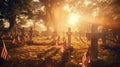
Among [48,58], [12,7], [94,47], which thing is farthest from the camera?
[12,7]

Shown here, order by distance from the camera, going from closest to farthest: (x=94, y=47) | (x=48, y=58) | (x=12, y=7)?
(x=94, y=47), (x=48, y=58), (x=12, y=7)

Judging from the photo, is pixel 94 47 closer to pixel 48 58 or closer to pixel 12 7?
pixel 48 58

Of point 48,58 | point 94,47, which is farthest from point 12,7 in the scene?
point 94,47

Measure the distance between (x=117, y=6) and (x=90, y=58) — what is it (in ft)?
18.9

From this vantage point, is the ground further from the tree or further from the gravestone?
the tree

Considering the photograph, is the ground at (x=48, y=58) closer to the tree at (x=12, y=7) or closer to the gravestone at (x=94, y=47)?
the gravestone at (x=94, y=47)

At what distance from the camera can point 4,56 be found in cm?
1240

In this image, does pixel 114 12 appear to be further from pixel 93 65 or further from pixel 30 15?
pixel 30 15

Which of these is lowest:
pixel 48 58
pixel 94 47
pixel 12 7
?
pixel 48 58

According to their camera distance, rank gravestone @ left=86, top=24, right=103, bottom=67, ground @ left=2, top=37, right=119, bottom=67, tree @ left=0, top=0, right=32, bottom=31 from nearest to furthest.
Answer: gravestone @ left=86, top=24, right=103, bottom=67, ground @ left=2, top=37, right=119, bottom=67, tree @ left=0, top=0, right=32, bottom=31

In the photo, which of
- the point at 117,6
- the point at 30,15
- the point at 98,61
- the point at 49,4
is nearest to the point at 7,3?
the point at 30,15

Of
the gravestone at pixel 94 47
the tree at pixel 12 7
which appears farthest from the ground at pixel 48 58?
the tree at pixel 12 7

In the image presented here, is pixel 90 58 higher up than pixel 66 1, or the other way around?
pixel 66 1

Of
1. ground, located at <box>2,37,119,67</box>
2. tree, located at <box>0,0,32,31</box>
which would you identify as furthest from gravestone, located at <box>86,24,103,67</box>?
tree, located at <box>0,0,32,31</box>
